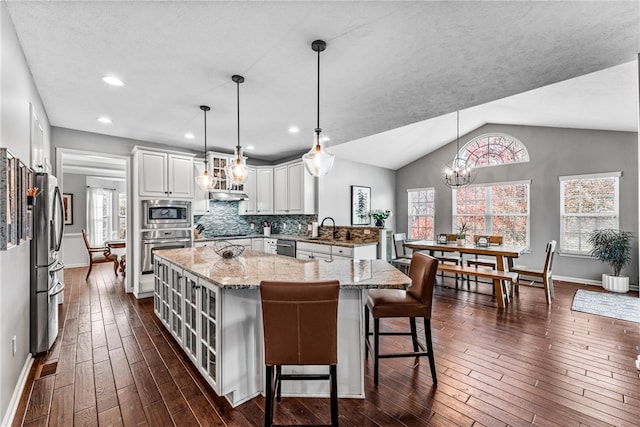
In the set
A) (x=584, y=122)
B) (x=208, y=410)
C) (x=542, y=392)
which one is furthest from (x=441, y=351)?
(x=584, y=122)

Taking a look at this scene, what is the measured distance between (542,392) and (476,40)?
2604 mm

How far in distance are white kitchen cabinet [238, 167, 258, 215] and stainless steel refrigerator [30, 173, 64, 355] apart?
338 cm

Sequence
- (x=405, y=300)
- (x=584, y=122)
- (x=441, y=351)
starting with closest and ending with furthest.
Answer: (x=405, y=300) < (x=441, y=351) < (x=584, y=122)

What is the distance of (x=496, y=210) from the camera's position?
676 cm

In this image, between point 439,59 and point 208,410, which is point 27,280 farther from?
point 439,59

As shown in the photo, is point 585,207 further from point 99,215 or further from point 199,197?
point 99,215

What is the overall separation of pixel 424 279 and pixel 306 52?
199cm

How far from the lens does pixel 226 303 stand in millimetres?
1968

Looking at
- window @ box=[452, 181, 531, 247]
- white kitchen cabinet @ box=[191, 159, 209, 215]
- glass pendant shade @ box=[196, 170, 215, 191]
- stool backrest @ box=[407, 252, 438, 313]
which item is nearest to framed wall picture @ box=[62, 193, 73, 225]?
white kitchen cabinet @ box=[191, 159, 209, 215]

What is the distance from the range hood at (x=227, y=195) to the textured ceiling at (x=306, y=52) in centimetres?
180

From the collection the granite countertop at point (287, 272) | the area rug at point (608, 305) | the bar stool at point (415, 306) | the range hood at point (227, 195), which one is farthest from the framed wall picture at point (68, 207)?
the area rug at point (608, 305)

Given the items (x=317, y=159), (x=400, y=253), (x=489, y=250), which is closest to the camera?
(x=317, y=159)

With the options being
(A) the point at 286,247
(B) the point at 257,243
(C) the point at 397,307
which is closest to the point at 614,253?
(C) the point at 397,307

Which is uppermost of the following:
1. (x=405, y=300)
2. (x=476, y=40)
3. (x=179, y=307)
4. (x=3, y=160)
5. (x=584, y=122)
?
(x=584, y=122)
